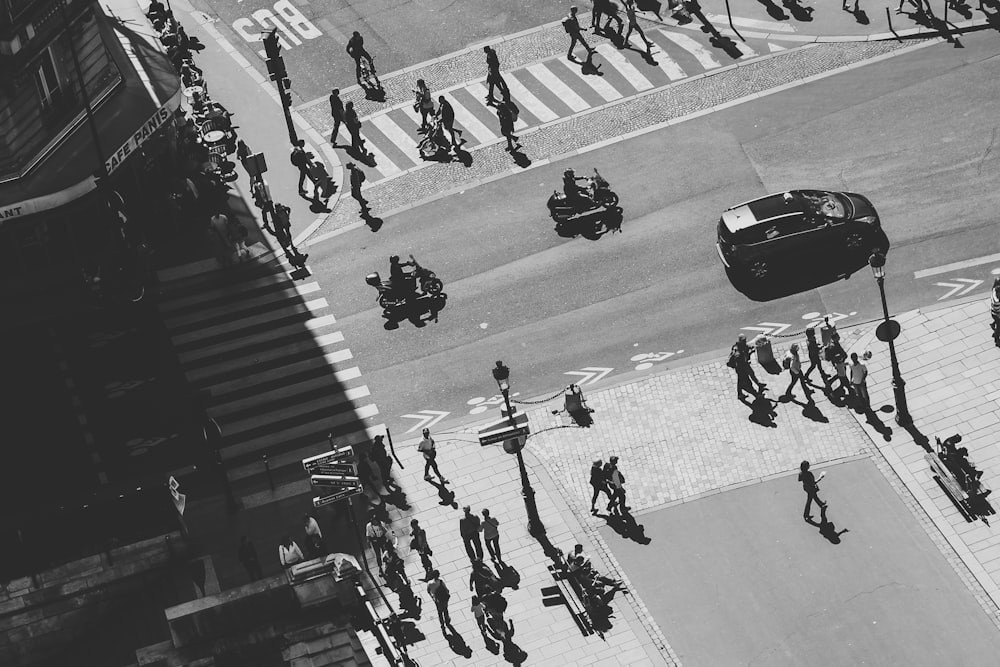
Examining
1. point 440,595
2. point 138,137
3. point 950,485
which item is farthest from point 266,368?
point 950,485

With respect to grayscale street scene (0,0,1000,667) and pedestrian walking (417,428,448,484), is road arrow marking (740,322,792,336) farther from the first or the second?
pedestrian walking (417,428,448,484)

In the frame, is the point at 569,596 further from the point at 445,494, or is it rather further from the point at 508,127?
the point at 508,127

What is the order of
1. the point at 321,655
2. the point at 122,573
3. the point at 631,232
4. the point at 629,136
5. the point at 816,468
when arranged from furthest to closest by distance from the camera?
the point at 629,136
the point at 631,232
the point at 816,468
the point at 122,573
the point at 321,655

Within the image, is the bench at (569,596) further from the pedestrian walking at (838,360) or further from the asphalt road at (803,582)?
the pedestrian walking at (838,360)

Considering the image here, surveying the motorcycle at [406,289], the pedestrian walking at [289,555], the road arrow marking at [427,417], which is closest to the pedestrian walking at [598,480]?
the road arrow marking at [427,417]

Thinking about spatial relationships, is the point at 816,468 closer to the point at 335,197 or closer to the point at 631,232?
the point at 631,232

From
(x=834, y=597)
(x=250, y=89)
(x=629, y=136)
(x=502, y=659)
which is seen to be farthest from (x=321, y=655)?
(x=250, y=89)
